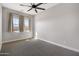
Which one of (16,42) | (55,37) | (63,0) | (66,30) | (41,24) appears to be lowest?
(16,42)

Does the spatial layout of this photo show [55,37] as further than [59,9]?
Yes

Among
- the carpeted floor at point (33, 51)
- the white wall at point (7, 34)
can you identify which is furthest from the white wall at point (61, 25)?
the white wall at point (7, 34)

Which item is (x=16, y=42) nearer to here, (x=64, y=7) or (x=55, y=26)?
(x=55, y=26)

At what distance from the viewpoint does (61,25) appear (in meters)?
3.18

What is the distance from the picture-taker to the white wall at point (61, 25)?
2.60m

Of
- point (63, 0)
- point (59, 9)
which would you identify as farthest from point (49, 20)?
point (63, 0)

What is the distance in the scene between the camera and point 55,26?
11.6 feet

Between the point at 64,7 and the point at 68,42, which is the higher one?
the point at 64,7

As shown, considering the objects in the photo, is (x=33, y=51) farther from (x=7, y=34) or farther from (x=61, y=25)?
(x=7, y=34)

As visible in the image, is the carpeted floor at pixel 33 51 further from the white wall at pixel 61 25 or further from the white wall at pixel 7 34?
the white wall at pixel 61 25

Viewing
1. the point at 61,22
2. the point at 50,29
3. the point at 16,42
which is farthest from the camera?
the point at 50,29

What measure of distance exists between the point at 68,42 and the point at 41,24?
233 cm

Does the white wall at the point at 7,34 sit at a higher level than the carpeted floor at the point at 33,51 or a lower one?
higher

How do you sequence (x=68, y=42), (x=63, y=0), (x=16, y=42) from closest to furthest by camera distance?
(x=63, y=0) → (x=68, y=42) → (x=16, y=42)
